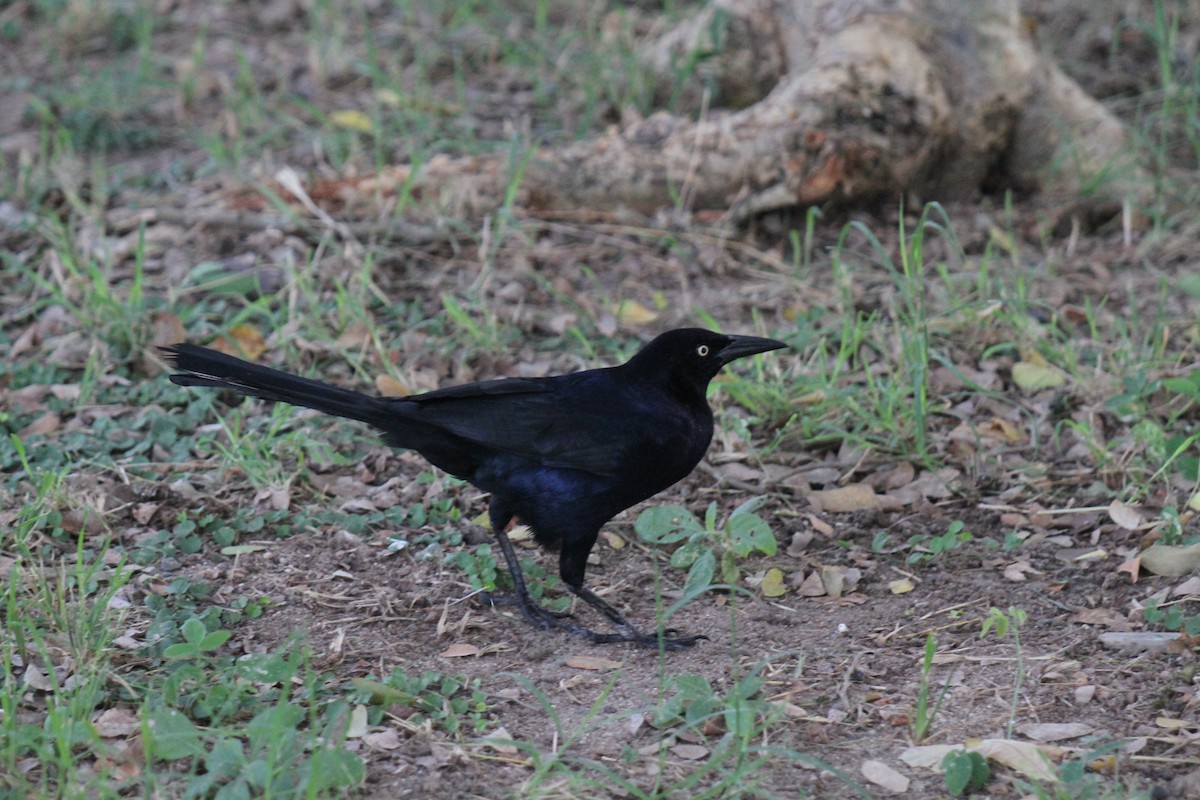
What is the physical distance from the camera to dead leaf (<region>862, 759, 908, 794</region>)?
2723 millimetres

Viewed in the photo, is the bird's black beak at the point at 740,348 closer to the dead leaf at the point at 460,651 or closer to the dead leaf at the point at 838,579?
the dead leaf at the point at 838,579

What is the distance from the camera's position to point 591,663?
3.34 m

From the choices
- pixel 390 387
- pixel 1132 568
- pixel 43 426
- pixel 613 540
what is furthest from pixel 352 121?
pixel 1132 568

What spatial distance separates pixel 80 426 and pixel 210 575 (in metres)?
1.15

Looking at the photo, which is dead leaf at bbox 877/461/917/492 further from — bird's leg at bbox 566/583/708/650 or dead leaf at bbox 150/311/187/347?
dead leaf at bbox 150/311/187/347

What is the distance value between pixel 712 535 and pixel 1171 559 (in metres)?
1.23

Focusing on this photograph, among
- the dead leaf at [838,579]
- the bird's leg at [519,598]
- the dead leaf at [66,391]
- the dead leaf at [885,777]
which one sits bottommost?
the dead leaf at [66,391]

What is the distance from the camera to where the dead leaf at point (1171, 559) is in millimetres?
3510

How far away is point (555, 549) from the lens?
12.0 ft

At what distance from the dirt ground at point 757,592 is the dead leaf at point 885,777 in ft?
0.09

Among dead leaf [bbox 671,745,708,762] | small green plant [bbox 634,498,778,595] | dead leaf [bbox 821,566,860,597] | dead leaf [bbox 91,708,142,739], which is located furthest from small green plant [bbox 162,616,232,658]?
dead leaf [bbox 821,566,860,597]

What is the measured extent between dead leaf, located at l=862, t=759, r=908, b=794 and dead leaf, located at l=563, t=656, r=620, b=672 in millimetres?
754

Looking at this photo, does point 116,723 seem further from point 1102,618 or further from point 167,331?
point 1102,618

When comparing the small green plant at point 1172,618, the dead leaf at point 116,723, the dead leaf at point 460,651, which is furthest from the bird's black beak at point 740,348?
the dead leaf at point 116,723
